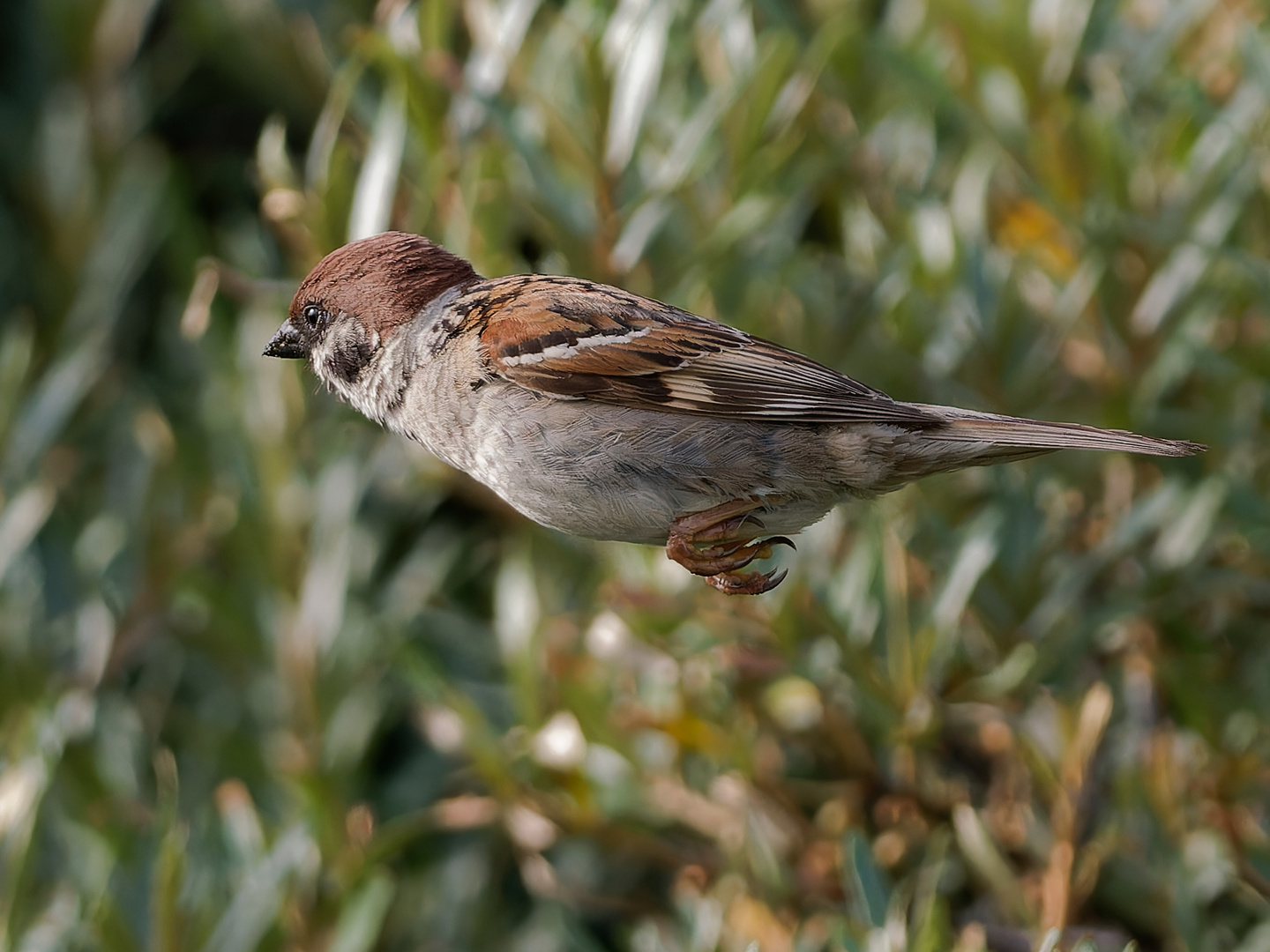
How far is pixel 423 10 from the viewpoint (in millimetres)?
3064

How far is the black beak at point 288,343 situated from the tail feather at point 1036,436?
981 millimetres

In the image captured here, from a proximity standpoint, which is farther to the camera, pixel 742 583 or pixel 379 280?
pixel 379 280

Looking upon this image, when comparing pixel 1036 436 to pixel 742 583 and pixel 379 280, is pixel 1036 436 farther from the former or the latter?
pixel 379 280

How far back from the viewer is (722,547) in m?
2.10

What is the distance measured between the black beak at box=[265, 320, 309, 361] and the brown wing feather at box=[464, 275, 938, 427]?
28 centimetres

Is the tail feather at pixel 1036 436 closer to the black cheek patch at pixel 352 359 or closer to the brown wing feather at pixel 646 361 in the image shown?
the brown wing feather at pixel 646 361

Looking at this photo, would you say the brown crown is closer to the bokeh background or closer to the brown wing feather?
the brown wing feather

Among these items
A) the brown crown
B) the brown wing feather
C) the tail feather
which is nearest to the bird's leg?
the brown wing feather

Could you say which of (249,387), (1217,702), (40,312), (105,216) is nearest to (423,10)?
(249,387)

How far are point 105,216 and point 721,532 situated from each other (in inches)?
103

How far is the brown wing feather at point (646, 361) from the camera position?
7.21ft

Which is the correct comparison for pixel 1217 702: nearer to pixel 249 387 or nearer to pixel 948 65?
pixel 948 65

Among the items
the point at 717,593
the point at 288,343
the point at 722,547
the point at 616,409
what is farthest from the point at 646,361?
the point at 717,593

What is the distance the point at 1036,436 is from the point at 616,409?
62 cm
